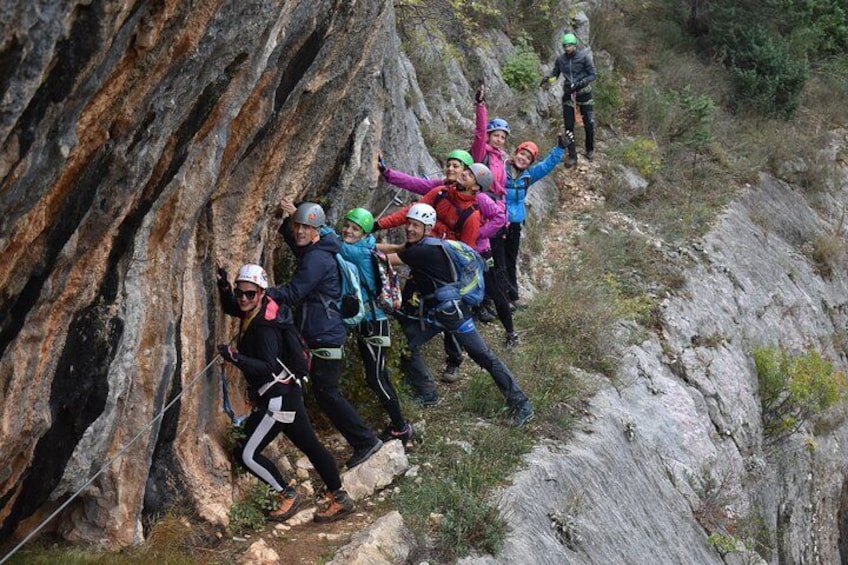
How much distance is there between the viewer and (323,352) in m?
7.42

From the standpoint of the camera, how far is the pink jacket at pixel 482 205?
368 inches

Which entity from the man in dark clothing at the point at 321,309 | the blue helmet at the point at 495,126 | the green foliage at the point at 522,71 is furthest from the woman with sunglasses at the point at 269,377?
the green foliage at the point at 522,71


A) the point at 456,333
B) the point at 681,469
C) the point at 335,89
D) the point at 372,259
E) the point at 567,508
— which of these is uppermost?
the point at 335,89

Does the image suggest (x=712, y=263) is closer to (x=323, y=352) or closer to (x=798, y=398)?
(x=798, y=398)

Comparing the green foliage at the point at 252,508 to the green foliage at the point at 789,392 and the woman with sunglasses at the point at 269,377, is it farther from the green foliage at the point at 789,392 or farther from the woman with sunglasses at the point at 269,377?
the green foliage at the point at 789,392

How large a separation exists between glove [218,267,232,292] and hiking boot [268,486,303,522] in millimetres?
1662

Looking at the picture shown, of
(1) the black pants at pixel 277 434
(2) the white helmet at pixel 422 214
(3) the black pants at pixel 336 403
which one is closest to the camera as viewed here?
(1) the black pants at pixel 277 434

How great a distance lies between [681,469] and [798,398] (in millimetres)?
4097

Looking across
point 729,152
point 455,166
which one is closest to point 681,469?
point 455,166

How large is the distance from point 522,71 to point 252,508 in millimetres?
12006

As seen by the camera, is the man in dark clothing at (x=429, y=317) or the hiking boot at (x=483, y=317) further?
the hiking boot at (x=483, y=317)

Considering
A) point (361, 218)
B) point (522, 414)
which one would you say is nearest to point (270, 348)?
point (361, 218)

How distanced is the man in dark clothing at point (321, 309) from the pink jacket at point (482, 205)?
196cm

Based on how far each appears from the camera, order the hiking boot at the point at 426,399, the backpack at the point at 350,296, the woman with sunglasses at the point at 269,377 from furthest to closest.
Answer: the hiking boot at the point at 426,399, the backpack at the point at 350,296, the woman with sunglasses at the point at 269,377
